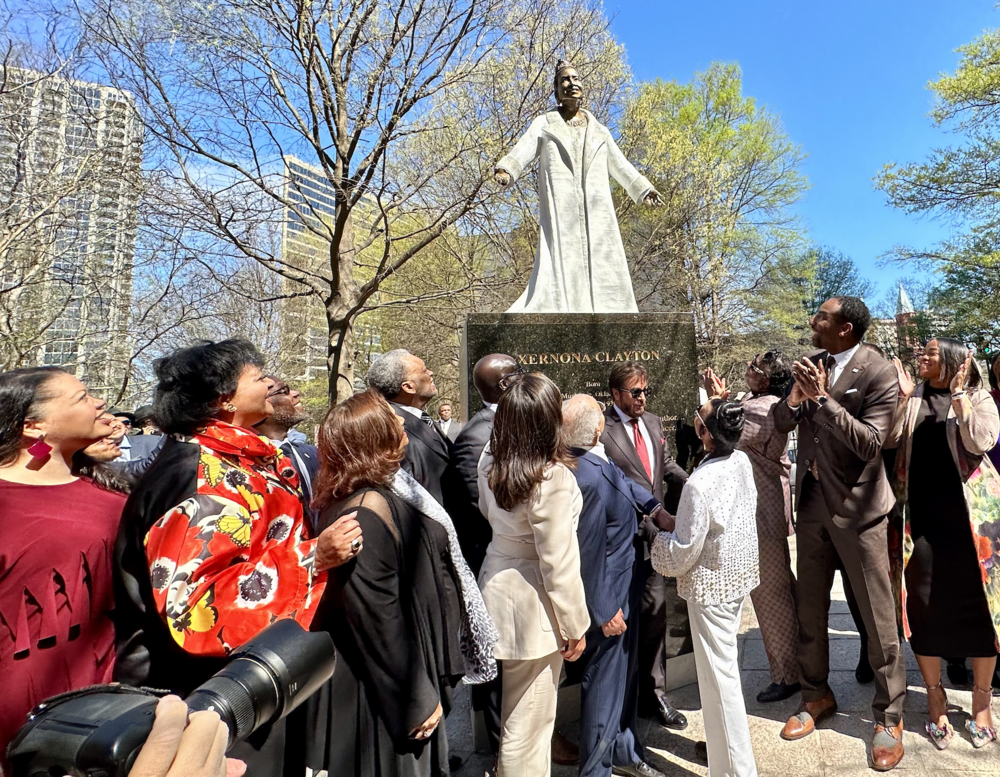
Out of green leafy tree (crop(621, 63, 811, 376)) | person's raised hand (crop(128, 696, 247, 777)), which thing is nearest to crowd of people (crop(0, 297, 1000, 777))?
person's raised hand (crop(128, 696, 247, 777))

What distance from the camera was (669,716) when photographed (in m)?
3.54

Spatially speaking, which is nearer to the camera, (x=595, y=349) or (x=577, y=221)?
(x=595, y=349)

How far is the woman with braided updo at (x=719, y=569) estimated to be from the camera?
2.74 meters

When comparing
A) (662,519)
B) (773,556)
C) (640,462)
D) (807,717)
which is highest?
(640,462)

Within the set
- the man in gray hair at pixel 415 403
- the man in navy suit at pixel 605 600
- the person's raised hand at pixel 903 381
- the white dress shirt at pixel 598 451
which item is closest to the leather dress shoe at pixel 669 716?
the man in navy suit at pixel 605 600

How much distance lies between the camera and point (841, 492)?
10.8ft

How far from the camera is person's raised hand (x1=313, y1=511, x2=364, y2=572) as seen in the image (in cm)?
195

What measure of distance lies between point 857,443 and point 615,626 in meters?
1.44

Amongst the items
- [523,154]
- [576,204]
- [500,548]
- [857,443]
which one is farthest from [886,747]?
[523,154]

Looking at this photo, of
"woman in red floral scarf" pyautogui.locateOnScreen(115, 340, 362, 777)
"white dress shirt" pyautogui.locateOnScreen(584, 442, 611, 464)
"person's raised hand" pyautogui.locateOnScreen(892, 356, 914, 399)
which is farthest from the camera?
"person's raised hand" pyautogui.locateOnScreen(892, 356, 914, 399)

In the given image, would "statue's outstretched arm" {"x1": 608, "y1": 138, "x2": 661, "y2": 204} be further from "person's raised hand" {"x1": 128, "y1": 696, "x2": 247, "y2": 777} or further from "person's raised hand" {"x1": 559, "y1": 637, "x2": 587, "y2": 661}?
"person's raised hand" {"x1": 128, "y1": 696, "x2": 247, "y2": 777}

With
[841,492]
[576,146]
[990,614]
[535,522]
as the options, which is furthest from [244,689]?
[576,146]

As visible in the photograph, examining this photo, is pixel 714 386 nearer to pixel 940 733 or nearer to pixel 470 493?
pixel 470 493

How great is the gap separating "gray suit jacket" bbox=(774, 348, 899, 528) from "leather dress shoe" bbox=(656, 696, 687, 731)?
137 cm
